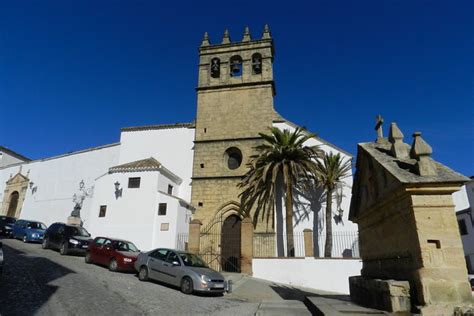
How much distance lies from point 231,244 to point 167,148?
8.69 meters

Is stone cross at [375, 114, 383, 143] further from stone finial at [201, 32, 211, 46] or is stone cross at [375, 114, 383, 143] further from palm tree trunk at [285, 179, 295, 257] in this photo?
stone finial at [201, 32, 211, 46]

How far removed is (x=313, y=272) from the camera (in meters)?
15.2

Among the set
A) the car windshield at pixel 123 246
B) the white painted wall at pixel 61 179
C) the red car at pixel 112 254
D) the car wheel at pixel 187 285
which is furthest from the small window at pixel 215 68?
the car wheel at pixel 187 285

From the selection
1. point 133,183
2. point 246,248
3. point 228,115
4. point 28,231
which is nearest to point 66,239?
point 133,183

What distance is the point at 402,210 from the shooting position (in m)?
5.11

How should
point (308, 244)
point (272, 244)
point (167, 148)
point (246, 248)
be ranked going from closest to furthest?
1. point (246, 248)
2. point (308, 244)
3. point (272, 244)
4. point (167, 148)

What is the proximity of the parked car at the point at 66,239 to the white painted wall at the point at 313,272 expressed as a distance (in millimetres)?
8606

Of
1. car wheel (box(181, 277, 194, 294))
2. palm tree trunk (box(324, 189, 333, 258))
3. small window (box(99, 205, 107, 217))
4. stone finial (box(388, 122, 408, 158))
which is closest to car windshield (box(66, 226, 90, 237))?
small window (box(99, 205, 107, 217))

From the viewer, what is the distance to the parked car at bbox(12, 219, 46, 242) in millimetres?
19016

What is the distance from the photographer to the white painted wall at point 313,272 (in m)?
14.9

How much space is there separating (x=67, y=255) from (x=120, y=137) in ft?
38.4

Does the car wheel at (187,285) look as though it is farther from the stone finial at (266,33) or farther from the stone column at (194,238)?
the stone finial at (266,33)

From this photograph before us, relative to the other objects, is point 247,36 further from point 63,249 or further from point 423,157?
point 423,157

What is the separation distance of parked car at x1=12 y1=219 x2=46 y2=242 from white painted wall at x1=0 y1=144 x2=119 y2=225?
13.0 feet
